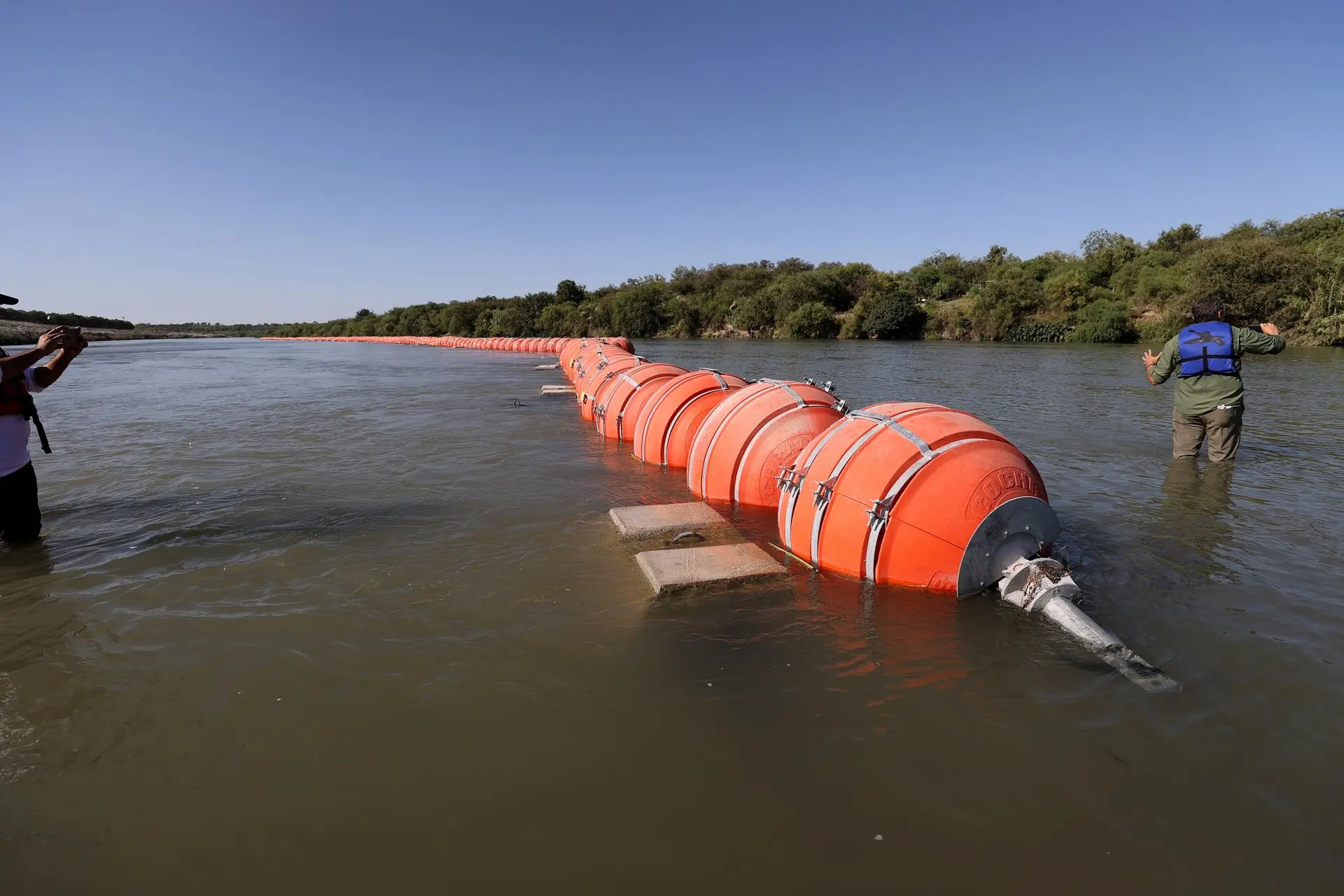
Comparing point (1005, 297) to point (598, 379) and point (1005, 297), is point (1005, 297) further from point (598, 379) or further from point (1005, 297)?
point (598, 379)

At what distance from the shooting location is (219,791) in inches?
122

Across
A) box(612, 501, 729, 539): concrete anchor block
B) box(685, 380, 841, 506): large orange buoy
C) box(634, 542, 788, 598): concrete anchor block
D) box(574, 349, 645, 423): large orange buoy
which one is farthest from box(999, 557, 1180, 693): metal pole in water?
box(574, 349, 645, 423): large orange buoy

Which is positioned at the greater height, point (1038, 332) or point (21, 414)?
point (1038, 332)

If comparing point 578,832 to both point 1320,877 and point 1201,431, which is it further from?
point 1201,431

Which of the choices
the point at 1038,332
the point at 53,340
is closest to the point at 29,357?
the point at 53,340

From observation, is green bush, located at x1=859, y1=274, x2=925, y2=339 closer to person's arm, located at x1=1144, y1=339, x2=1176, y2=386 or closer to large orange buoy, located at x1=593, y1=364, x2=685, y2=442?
large orange buoy, located at x1=593, y1=364, x2=685, y2=442

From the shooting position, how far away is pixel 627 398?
1216 centimetres

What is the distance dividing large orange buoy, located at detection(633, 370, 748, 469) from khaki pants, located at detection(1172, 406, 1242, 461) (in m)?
6.25

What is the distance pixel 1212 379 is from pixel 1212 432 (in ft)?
2.70

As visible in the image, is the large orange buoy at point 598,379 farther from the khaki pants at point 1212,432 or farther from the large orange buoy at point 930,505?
the khaki pants at point 1212,432

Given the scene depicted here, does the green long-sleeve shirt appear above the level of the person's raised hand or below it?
below

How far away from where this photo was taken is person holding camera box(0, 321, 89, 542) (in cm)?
537

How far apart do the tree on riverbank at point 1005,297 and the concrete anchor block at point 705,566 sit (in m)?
46.7

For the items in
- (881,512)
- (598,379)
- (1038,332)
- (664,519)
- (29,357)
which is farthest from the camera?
(1038,332)
